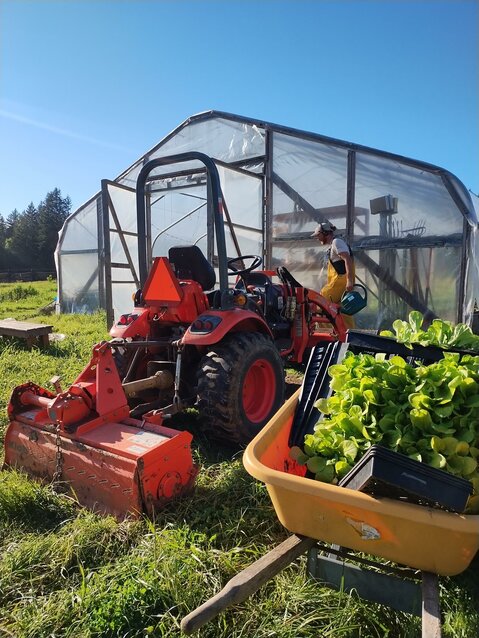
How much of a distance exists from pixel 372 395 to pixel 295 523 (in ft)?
1.82

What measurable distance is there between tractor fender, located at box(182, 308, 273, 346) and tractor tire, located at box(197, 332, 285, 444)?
0.12 metres

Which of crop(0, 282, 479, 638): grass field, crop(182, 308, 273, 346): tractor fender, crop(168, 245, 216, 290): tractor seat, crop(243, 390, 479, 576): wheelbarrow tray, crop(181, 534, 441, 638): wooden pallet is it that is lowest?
crop(0, 282, 479, 638): grass field

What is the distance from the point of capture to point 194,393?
128 inches

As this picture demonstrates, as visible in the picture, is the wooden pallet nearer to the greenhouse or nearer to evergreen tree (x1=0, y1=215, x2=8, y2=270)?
the greenhouse

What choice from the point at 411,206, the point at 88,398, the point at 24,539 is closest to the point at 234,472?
the point at 88,398

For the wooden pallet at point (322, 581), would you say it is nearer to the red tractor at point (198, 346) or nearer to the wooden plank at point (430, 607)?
the wooden plank at point (430, 607)

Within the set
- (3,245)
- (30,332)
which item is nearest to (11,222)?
(3,245)

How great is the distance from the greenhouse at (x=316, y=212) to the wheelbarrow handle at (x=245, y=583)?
4.68 m

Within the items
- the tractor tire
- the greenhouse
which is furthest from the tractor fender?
the greenhouse

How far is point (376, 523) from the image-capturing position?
4.76 ft

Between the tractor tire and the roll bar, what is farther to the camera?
the roll bar

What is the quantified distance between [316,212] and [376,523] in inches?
250

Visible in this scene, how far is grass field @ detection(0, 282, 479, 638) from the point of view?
1616 millimetres

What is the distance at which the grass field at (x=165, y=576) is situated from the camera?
162 cm
